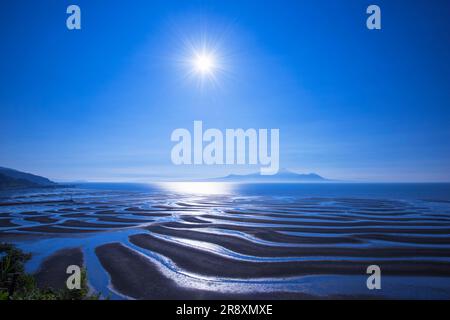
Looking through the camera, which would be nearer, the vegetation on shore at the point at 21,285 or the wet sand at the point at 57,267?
the vegetation on shore at the point at 21,285

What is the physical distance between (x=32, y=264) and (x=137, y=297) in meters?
11.0

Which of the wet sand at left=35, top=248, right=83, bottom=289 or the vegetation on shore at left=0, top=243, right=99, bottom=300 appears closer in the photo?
the vegetation on shore at left=0, top=243, right=99, bottom=300

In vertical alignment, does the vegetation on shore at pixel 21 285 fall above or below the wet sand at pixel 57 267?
above

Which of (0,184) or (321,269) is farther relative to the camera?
(0,184)

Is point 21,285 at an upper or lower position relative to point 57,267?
upper

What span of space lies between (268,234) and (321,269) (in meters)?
11.1

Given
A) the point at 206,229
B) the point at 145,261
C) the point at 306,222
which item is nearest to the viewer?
the point at 145,261

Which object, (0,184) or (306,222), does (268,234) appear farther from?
(0,184)

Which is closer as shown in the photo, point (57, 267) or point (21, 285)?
point (21, 285)

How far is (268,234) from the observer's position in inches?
1166

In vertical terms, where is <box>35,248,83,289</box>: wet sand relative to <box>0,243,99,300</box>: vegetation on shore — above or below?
below
